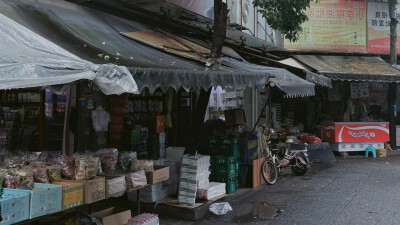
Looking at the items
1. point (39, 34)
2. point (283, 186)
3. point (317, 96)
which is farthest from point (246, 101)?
point (39, 34)

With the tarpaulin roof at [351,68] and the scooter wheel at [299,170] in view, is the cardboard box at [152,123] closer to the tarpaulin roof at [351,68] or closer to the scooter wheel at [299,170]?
the scooter wheel at [299,170]

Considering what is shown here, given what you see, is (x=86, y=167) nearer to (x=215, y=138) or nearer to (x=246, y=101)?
(x=215, y=138)

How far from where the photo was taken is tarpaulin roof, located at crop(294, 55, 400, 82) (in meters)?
15.0

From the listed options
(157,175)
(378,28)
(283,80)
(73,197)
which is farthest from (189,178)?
(378,28)

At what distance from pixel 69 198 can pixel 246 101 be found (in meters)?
12.9

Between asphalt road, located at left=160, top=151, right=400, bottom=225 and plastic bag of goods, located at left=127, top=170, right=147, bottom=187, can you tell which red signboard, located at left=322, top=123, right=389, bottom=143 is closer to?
asphalt road, located at left=160, top=151, right=400, bottom=225

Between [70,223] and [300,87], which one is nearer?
[70,223]

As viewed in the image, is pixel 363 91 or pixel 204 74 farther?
pixel 363 91

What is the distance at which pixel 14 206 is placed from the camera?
12.9 feet

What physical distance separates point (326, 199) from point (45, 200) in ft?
21.3

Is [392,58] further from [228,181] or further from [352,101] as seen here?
[228,181]

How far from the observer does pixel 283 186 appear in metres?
10.2

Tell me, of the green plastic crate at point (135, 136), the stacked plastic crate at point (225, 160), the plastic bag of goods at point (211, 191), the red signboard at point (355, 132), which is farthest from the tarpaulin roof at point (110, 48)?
the red signboard at point (355, 132)

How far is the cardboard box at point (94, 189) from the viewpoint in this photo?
4.84m
